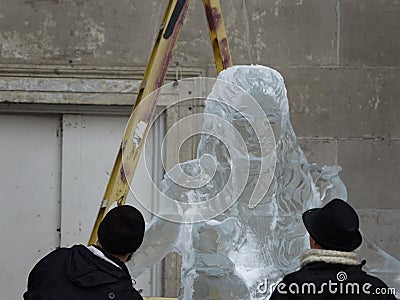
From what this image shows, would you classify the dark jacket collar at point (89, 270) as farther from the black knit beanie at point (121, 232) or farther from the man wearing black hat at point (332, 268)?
the man wearing black hat at point (332, 268)

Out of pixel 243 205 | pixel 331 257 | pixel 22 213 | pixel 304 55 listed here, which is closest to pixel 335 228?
pixel 331 257

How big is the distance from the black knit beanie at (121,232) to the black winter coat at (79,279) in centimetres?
5

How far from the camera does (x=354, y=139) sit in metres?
5.00

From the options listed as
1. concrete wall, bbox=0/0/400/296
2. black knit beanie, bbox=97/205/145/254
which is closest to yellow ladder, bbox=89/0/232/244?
black knit beanie, bbox=97/205/145/254

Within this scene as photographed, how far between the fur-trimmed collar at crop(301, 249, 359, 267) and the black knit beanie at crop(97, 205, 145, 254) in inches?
19.0

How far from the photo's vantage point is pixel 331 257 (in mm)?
2471

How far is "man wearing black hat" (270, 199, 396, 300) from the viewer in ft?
8.07

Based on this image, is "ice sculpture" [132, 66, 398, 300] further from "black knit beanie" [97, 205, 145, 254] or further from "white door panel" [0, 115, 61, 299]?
"white door panel" [0, 115, 61, 299]

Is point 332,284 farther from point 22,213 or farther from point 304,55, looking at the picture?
point 22,213

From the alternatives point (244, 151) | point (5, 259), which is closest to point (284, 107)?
point (244, 151)

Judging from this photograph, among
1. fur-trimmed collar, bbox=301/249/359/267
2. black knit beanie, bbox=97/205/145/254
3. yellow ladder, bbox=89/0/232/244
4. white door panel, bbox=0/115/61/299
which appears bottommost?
white door panel, bbox=0/115/61/299

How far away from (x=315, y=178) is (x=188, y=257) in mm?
612

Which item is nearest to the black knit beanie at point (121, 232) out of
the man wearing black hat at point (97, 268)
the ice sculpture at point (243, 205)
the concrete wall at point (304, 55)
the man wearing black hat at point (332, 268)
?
the man wearing black hat at point (97, 268)

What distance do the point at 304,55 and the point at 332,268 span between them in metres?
2.68
